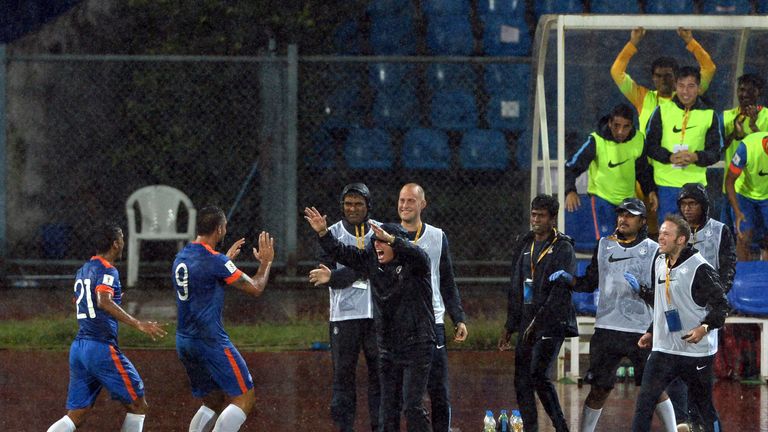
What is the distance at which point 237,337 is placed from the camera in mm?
Result: 15258

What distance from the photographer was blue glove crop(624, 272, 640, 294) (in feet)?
33.8

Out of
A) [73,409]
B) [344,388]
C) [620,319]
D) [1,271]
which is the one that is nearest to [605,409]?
[620,319]

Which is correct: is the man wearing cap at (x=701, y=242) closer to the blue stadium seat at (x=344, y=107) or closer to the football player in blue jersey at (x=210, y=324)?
the football player in blue jersey at (x=210, y=324)

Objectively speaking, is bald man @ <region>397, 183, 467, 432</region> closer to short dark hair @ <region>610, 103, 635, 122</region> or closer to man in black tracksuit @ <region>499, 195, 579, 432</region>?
man in black tracksuit @ <region>499, 195, 579, 432</region>

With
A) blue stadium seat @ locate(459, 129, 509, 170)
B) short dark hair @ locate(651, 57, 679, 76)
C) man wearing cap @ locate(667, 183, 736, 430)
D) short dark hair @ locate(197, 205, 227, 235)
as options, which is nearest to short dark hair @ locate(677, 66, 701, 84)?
short dark hair @ locate(651, 57, 679, 76)

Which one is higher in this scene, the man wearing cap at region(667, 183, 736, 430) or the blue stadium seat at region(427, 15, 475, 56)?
the blue stadium seat at region(427, 15, 475, 56)

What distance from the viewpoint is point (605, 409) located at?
1191 centimetres

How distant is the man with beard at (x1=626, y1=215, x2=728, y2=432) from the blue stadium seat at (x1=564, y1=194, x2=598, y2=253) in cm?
451

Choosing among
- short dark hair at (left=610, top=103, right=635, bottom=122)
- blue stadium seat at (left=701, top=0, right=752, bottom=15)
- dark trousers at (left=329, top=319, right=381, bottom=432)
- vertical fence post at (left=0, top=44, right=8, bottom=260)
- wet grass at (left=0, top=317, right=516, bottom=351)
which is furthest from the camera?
blue stadium seat at (left=701, top=0, right=752, bottom=15)

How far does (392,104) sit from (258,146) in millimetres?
2037

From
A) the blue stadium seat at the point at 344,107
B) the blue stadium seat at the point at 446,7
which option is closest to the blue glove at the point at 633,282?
the blue stadium seat at the point at 344,107

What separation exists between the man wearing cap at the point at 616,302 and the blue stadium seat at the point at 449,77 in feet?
31.4

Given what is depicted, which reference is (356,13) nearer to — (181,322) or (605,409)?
(605,409)

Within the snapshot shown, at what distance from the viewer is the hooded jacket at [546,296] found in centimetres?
1017
